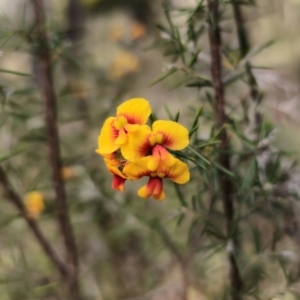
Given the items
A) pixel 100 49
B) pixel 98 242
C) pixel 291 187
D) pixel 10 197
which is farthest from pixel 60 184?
pixel 100 49

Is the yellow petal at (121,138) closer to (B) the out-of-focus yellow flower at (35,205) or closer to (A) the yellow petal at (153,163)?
(A) the yellow petal at (153,163)

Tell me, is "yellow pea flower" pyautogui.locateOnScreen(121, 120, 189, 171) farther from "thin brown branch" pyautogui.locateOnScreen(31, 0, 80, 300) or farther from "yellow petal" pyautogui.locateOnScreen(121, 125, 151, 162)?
"thin brown branch" pyautogui.locateOnScreen(31, 0, 80, 300)

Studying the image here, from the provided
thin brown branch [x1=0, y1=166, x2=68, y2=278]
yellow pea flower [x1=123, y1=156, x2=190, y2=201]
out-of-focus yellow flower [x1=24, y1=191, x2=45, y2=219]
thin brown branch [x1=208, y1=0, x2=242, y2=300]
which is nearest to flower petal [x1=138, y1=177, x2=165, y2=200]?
yellow pea flower [x1=123, y1=156, x2=190, y2=201]

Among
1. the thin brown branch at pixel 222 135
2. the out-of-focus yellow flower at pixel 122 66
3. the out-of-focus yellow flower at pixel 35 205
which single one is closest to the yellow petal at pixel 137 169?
the thin brown branch at pixel 222 135

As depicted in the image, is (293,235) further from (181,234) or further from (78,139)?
(78,139)

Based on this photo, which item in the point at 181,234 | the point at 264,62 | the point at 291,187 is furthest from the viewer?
the point at 264,62

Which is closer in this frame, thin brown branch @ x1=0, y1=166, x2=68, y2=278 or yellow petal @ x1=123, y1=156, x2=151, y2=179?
yellow petal @ x1=123, y1=156, x2=151, y2=179
